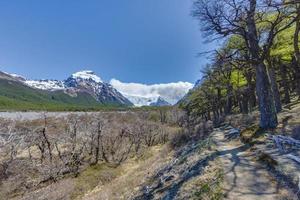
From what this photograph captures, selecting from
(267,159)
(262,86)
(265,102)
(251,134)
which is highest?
(262,86)

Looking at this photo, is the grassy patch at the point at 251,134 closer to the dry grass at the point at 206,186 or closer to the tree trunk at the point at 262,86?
A: the tree trunk at the point at 262,86

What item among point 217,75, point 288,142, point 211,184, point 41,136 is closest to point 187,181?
point 211,184

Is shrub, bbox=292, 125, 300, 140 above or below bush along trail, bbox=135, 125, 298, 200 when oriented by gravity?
above

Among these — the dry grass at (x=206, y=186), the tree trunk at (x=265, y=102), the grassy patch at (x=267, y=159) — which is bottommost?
the dry grass at (x=206, y=186)

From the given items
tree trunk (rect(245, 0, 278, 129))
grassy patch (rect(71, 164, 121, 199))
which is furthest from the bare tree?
grassy patch (rect(71, 164, 121, 199))

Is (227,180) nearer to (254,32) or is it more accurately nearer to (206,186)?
(206,186)

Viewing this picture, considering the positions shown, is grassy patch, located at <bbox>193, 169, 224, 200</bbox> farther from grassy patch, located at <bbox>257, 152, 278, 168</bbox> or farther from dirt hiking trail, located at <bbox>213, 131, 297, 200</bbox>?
grassy patch, located at <bbox>257, 152, 278, 168</bbox>

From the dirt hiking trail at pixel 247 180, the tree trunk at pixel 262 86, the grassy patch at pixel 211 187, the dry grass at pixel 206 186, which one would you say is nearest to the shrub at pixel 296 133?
the tree trunk at pixel 262 86

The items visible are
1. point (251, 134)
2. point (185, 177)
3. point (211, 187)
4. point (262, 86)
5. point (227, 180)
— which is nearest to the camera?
point (211, 187)

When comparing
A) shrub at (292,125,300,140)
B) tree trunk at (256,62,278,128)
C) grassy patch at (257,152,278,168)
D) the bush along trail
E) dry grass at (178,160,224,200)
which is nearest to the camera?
the bush along trail

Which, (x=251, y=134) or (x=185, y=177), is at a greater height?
(x=251, y=134)

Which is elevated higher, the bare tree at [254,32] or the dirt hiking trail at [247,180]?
the bare tree at [254,32]

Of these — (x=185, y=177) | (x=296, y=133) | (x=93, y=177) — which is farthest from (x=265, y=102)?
(x=93, y=177)

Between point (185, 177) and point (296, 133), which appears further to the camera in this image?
point (296, 133)
